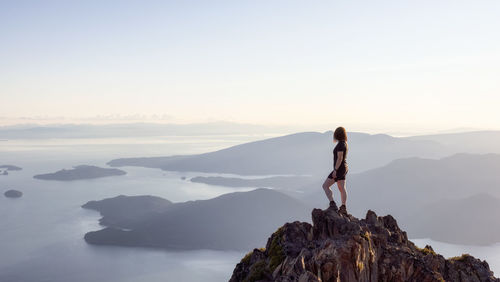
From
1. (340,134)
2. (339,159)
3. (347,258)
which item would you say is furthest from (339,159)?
(347,258)

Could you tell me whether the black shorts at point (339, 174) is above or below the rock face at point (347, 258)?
above

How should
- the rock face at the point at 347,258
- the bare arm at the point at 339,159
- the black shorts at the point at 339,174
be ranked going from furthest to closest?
the black shorts at the point at 339,174 < the bare arm at the point at 339,159 < the rock face at the point at 347,258

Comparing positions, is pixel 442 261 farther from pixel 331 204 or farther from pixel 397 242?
pixel 331 204

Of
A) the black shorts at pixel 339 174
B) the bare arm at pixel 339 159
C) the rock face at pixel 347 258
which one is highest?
the bare arm at pixel 339 159

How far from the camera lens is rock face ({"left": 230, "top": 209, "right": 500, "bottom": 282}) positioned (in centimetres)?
1788

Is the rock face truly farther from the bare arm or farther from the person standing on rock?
the bare arm

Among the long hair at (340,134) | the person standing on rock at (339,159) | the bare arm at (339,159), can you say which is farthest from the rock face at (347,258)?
the long hair at (340,134)

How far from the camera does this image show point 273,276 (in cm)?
1975

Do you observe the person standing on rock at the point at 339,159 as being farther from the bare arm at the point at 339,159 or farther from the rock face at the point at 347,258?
the rock face at the point at 347,258

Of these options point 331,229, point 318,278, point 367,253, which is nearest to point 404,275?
point 367,253

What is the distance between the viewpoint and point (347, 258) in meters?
18.0

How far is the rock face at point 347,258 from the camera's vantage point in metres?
17.9

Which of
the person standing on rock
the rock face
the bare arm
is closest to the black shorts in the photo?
the person standing on rock

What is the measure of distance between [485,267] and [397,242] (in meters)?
7.27
